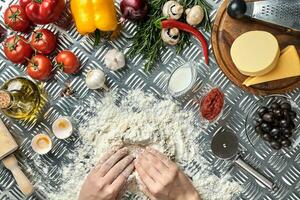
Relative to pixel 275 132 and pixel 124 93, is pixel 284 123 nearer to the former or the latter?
pixel 275 132

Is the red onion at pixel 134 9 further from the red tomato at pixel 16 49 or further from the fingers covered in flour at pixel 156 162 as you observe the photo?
the fingers covered in flour at pixel 156 162

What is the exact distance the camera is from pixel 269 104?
1.96 meters

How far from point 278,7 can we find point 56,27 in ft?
2.58

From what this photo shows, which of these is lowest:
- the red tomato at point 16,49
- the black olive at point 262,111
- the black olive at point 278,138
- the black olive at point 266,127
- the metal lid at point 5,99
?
the black olive at point 278,138

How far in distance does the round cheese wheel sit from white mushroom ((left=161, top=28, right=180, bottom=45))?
0.20 m

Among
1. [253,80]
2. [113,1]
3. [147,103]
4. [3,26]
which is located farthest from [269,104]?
[3,26]

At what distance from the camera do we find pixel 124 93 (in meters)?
2.02

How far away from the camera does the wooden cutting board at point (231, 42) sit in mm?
1913

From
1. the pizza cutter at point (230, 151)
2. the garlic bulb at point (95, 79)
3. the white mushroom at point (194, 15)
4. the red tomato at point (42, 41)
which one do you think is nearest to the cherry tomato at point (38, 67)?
the red tomato at point (42, 41)

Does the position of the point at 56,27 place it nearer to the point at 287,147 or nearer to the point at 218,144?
the point at 218,144

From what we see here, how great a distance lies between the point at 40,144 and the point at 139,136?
362 millimetres

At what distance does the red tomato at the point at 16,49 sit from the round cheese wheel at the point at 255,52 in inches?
28.3

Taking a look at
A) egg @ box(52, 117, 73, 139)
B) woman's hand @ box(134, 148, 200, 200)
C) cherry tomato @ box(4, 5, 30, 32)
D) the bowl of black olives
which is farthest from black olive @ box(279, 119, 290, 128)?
cherry tomato @ box(4, 5, 30, 32)

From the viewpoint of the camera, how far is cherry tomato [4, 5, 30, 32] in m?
1.95
